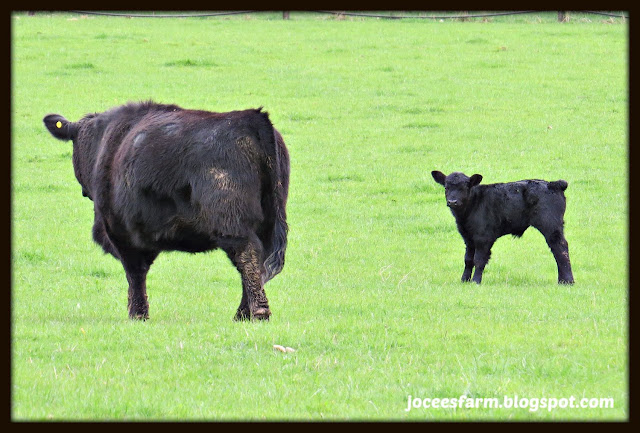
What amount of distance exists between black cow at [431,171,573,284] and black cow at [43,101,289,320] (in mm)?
3645

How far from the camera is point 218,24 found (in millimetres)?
33938

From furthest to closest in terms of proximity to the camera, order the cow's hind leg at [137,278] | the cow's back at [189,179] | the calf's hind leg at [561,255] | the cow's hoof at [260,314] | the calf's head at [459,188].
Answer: the calf's head at [459,188] → the calf's hind leg at [561,255] → the cow's hind leg at [137,278] → the cow's hoof at [260,314] → the cow's back at [189,179]

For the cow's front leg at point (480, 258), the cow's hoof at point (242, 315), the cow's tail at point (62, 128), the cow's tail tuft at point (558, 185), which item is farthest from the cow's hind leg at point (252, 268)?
the cow's tail tuft at point (558, 185)

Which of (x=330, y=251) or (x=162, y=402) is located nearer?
(x=162, y=402)

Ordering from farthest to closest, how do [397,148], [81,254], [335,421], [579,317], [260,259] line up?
[397,148] < [81,254] < [579,317] < [260,259] < [335,421]

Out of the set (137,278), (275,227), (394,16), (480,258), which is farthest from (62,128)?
(394,16)

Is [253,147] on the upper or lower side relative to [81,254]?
upper

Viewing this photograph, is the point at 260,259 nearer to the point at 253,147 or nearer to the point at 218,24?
the point at 253,147

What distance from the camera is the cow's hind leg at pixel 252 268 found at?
8180mm

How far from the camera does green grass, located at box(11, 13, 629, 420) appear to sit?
6.50 m

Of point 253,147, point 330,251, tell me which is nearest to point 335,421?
point 253,147

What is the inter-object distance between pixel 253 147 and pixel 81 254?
5.69 meters

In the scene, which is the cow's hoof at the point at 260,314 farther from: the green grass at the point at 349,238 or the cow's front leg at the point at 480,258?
the cow's front leg at the point at 480,258

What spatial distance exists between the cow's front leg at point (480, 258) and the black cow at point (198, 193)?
11.6 ft
